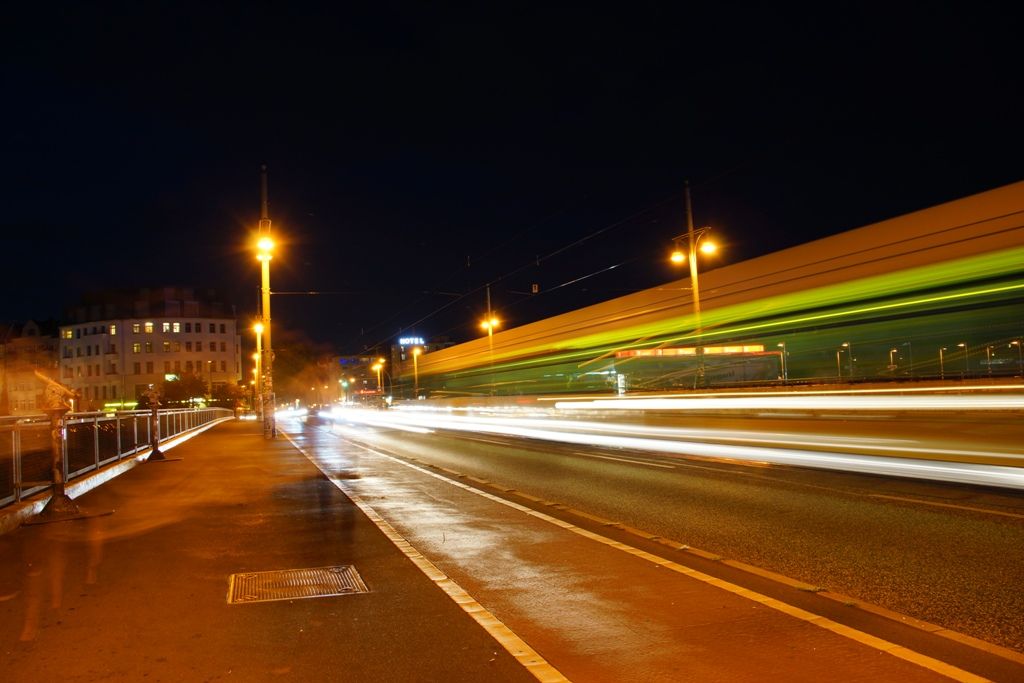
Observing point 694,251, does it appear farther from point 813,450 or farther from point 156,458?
point 156,458

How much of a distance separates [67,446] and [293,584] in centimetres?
683

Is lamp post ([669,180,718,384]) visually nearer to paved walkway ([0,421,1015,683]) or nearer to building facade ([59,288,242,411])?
paved walkway ([0,421,1015,683])

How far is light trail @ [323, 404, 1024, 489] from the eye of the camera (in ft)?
43.1

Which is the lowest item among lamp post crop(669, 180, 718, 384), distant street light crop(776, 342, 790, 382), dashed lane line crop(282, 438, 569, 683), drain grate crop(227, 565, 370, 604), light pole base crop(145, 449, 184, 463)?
Result: dashed lane line crop(282, 438, 569, 683)

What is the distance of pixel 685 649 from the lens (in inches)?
204

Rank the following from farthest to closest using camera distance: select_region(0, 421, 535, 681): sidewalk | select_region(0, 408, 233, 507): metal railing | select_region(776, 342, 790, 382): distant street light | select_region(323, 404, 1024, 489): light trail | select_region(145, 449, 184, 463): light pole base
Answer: select_region(776, 342, 790, 382): distant street light < select_region(145, 449, 184, 463): light pole base < select_region(323, 404, 1024, 489): light trail < select_region(0, 408, 233, 507): metal railing < select_region(0, 421, 535, 681): sidewalk

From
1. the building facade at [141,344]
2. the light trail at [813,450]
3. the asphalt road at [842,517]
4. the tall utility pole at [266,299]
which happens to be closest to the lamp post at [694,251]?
the light trail at [813,450]

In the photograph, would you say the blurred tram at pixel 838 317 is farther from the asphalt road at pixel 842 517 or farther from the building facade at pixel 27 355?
the building facade at pixel 27 355

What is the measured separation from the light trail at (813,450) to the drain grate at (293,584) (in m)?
10.5

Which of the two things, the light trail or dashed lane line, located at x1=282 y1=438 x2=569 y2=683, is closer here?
dashed lane line, located at x1=282 y1=438 x2=569 y2=683

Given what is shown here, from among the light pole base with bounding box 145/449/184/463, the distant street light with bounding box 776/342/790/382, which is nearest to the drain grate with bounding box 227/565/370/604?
the light pole base with bounding box 145/449/184/463

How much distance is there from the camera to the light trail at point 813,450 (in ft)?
43.1

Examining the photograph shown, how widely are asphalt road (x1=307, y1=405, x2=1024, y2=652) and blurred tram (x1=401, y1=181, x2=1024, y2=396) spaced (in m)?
1.81

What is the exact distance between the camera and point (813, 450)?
16781mm
